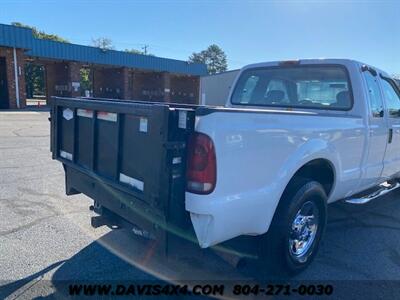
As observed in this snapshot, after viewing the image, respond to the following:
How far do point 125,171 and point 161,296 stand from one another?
117 cm

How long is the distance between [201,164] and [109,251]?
1.99 m

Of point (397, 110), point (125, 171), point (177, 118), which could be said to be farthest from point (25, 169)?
point (397, 110)

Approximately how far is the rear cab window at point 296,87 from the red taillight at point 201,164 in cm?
266

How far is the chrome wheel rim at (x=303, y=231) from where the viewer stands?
11.4ft

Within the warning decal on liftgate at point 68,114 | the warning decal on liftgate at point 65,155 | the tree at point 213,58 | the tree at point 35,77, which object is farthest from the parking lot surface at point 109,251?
the tree at point 213,58

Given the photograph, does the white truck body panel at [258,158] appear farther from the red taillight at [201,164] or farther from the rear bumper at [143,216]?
the rear bumper at [143,216]

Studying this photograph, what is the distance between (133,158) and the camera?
2781 mm

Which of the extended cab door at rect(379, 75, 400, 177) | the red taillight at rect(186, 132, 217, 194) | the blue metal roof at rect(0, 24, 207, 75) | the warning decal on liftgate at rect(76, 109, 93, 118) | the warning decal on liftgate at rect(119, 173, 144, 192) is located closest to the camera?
the red taillight at rect(186, 132, 217, 194)

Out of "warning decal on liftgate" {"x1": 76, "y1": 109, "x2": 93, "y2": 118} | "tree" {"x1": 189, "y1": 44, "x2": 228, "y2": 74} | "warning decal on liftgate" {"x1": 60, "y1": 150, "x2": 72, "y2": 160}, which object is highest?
"tree" {"x1": 189, "y1": 44, "x2": 228, "y2": 74}

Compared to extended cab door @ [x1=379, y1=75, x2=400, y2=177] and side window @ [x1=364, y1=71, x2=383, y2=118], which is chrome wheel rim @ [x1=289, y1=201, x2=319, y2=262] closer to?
side window @ [x1=364, y1=71, x2=383, y2=118]

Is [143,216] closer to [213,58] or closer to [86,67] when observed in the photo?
[86,67]

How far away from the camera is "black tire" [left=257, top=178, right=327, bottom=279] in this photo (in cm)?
314

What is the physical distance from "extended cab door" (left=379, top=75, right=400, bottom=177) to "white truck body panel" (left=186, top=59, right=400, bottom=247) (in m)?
1.13

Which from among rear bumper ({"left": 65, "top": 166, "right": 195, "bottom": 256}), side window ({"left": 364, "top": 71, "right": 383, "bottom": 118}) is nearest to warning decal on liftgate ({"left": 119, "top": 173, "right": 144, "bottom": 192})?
rear bumper ({"left": 65, "top": 166, "right": 195, "bottom": 256})
